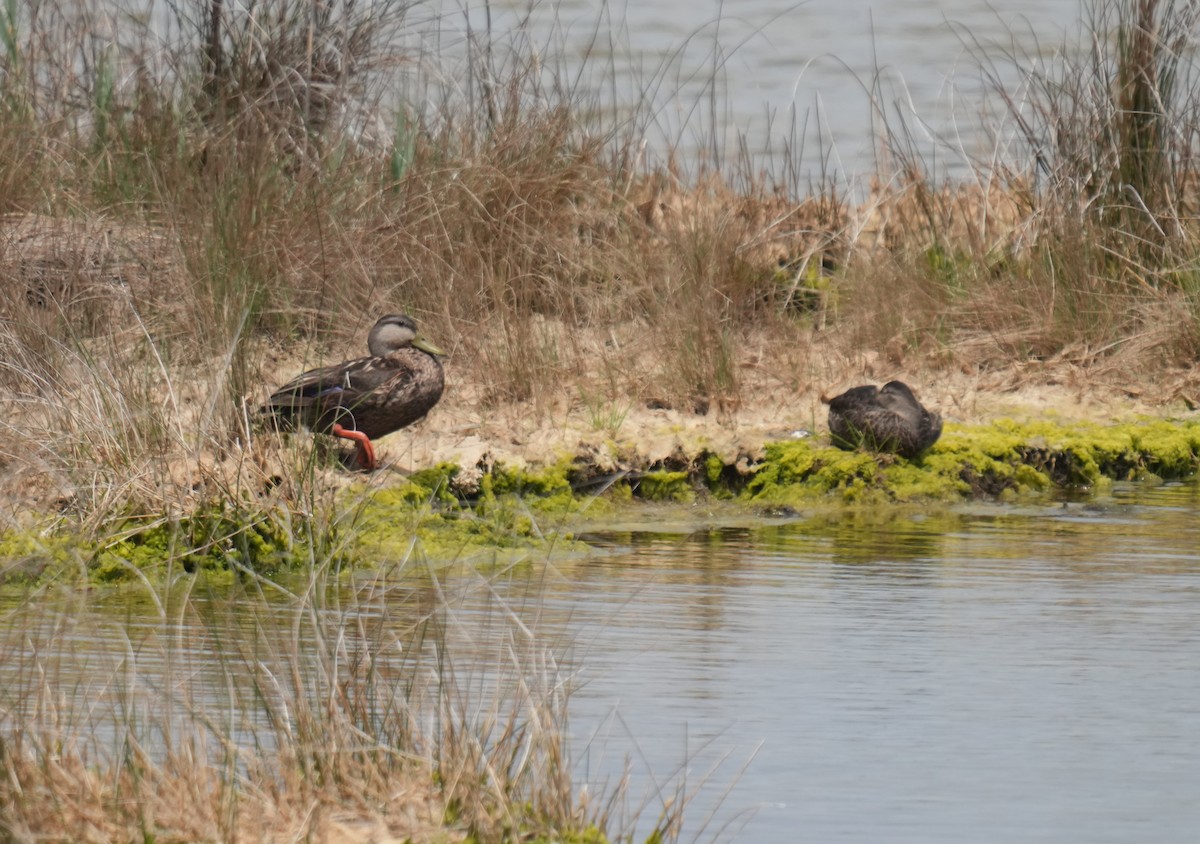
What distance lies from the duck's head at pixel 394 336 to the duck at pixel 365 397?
121 millimetres

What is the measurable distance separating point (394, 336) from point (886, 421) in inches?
78.6

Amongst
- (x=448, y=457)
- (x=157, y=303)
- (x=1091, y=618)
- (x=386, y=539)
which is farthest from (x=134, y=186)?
(x=1091, y=618)

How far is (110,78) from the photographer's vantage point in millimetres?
10664

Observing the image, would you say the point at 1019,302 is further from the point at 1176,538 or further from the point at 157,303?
the point at 157,303

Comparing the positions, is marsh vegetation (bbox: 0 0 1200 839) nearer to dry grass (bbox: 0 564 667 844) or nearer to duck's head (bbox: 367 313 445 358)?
duck's head (bbox: 367 313 445 358)

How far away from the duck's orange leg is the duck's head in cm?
63

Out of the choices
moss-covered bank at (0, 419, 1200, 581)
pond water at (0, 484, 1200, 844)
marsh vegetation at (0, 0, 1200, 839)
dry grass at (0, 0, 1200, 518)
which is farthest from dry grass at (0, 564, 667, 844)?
dry grass at (0, 0, 1200, 518)

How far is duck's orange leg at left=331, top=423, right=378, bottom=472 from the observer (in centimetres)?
757

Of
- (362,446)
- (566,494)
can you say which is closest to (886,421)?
(566,494)

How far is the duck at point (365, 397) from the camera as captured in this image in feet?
24.7

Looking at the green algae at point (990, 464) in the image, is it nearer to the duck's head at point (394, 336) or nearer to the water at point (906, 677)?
the water at point (906, 677)

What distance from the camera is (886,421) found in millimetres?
8180

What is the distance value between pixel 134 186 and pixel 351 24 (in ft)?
6.60

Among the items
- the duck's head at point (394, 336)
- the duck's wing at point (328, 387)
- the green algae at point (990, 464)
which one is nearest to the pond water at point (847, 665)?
the green algae at point (990, 464)
